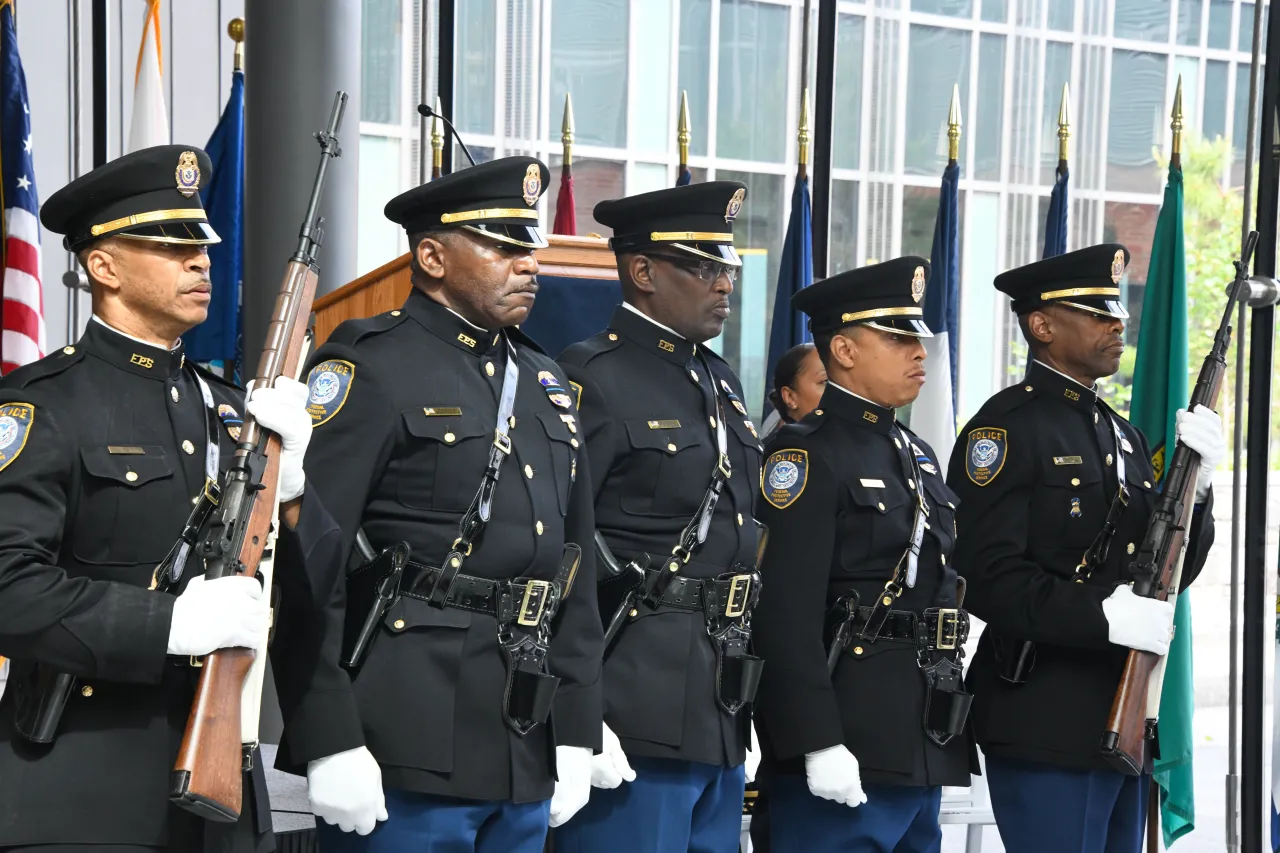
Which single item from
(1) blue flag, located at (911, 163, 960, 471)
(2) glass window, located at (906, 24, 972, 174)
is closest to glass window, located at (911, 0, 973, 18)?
(2) glass window, located at (906, 24, 972, 174)

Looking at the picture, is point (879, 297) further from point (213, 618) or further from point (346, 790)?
point (213, 618)

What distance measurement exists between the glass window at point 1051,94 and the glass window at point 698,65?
6.61 ft

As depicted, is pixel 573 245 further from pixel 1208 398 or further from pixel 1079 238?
pixel 1079 238

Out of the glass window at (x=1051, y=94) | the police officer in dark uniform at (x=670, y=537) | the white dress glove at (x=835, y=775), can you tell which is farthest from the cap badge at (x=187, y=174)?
the glass window at (x=1051, y=94)

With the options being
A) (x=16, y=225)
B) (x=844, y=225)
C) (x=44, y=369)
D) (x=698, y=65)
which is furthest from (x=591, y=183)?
(x=44, y=369)

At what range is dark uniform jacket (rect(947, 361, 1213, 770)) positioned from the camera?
131 inches

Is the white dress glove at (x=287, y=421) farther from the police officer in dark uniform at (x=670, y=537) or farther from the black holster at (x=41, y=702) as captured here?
the police officer in dark uniform at (x=670, y=537)

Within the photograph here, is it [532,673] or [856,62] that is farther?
[856,62]

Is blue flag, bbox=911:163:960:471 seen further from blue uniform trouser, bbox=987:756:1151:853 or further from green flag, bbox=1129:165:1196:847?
blue uniform trouser, bbox=987:756:1151:853

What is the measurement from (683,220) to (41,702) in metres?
1.50

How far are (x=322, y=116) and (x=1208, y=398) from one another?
2.80 metres

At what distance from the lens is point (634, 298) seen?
315cm

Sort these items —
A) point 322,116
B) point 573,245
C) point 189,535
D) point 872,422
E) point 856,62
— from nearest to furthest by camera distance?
point 189,535, point 872,422, point 573,245, point 322,116, point 856,62

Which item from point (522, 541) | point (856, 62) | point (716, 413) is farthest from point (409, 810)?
point (856, 62)
